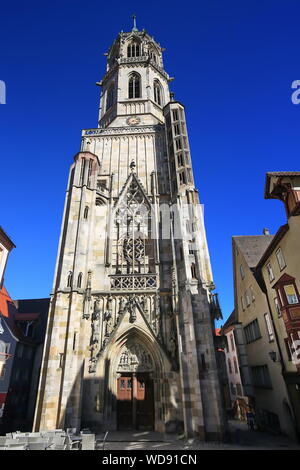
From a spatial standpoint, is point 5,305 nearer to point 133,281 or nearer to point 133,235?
point 133,281

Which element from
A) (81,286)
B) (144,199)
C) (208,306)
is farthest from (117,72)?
(208,306)

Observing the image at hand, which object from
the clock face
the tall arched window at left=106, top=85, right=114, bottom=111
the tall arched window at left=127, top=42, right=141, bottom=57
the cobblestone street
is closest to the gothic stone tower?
the cobblestone street

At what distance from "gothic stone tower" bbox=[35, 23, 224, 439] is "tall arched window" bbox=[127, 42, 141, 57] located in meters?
16.3

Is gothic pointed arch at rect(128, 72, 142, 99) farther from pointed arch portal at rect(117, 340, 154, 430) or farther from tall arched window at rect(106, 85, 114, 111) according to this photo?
pointed arch portal at rect(117, 340, 154, 430)

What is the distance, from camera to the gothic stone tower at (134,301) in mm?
12195

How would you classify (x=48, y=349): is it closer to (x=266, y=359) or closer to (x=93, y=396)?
(x=93, y=396)

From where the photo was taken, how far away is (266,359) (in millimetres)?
15656

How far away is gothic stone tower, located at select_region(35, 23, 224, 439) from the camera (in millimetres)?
12195

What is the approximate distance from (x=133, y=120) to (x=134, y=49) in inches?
585

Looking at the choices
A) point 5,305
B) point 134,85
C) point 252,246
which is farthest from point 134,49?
point 5,305

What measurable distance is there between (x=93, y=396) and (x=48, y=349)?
10.5 ft

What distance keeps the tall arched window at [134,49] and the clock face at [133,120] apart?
13.1 m

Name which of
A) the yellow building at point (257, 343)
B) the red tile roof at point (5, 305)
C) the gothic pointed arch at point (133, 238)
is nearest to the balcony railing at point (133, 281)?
the gothic pointed arch at point (133, 238)

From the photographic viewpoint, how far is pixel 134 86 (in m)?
29.0
